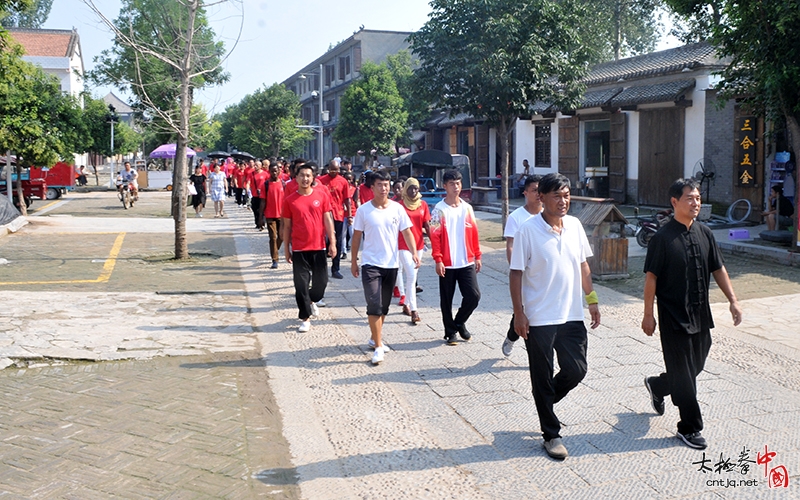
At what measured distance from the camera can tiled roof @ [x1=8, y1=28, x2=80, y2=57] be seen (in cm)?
5422

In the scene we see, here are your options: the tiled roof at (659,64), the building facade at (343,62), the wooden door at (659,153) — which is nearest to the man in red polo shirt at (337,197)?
the tiled roof at (659,64)

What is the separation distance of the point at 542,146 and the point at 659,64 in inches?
268

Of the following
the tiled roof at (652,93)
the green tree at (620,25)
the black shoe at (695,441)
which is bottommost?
the black shoe at (695,441)

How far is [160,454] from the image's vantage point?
15.8ft

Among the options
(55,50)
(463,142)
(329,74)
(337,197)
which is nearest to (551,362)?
(337,197)

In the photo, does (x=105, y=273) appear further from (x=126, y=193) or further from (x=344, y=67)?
(x=344, y=67)

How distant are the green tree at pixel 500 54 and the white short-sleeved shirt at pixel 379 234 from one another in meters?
7.99

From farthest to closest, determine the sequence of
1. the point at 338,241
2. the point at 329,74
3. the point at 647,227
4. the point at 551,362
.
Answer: the point at 329,74 < the point at 647,227 < the point at 338,241 < the point at 551,362

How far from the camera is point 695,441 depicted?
4770mm

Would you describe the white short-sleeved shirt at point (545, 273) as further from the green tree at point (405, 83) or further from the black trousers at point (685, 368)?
the green tree at point (405, 83)

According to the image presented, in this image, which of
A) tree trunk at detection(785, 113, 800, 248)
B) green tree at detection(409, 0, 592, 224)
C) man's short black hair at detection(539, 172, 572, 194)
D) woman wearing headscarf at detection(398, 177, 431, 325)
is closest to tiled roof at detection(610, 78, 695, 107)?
green tree at detection(409, 0, 592, 224)

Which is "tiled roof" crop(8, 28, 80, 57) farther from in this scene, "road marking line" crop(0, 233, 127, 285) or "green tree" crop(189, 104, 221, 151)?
"road marking line" crop(0, 233, 127, 285)

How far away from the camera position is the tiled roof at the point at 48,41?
54.2 metres

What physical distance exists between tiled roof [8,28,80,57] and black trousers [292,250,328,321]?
5202cm
